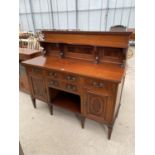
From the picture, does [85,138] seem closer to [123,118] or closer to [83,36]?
[123,118]

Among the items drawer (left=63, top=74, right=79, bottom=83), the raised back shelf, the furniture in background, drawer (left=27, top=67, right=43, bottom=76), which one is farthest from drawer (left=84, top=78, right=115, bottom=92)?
the furniture in background

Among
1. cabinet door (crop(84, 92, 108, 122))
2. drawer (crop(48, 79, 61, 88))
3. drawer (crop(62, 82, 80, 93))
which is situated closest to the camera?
cabinet door (crop(84, 92, 108, 122))

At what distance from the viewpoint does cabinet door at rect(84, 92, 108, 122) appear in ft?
4.59

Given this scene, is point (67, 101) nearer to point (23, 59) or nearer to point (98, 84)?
point (98, 84)

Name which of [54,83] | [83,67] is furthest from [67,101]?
[83,67]

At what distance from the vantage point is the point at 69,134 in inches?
66.2

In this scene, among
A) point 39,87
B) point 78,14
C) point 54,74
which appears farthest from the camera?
point 78,14

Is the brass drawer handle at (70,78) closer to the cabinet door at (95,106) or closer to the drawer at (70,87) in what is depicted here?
the drawer at (70,87)

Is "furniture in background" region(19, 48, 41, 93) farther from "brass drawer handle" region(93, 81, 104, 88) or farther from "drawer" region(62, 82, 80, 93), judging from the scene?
"brass drawer handle" region(93, 81, 104, 88)

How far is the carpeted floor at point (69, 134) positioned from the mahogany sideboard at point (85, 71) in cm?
21

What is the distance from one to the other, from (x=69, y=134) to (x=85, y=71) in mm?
858

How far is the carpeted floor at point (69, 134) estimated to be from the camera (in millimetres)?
1483

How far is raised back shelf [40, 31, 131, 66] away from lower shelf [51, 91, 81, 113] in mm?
617
